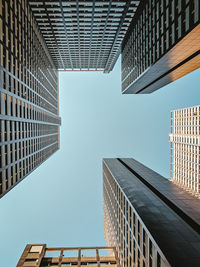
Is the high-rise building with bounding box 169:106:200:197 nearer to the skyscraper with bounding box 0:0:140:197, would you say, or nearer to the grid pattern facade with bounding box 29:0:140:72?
the grid pattern facade with bounding box 29:0:140:72

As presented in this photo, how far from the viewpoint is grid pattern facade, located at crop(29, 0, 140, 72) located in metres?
64.0

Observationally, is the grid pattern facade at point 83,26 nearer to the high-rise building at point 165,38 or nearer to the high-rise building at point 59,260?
the high-rise building at point 165,38

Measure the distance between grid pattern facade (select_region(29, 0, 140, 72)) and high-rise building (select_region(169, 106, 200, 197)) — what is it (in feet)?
174

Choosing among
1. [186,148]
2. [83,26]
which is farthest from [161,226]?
[83,26]

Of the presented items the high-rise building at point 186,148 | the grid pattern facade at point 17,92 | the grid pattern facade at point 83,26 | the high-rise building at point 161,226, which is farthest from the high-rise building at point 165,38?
the high-rise building at point 186,148

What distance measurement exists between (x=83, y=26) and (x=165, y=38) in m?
46.4

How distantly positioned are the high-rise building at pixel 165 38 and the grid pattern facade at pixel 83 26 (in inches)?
317

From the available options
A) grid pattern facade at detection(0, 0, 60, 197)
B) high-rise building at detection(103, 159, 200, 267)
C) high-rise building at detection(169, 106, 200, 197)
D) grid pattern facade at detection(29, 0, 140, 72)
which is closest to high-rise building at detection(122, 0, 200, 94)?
grid pattern facade at detection(29, 0, 140, 72)

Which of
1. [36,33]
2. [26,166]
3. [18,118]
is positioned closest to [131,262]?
[26,166]

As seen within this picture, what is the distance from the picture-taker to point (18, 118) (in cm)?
5009

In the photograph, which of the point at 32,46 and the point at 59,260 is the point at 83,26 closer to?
the point at 32,46

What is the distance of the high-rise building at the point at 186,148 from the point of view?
89.6m

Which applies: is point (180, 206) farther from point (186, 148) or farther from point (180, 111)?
point (180, 111)

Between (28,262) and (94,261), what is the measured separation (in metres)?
19.6
